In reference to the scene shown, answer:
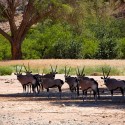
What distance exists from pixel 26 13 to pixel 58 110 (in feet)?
106

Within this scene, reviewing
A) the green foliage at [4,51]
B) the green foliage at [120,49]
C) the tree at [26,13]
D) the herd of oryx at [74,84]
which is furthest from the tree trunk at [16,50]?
the herd of oryx at [74,84]

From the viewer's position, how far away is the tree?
150 feet

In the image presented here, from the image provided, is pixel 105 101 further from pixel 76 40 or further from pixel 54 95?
pixel 76 40

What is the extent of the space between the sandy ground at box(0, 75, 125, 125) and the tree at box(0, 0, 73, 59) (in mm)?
24329

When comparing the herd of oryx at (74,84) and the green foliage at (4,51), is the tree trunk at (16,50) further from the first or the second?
the herd of oryx at (74,84)

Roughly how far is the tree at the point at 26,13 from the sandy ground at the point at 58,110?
24.3m

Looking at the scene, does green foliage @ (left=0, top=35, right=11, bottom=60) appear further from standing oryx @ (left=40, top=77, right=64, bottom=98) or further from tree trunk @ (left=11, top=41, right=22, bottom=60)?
standing oryx @ (left=40, top=77, right=64, bottom=98)

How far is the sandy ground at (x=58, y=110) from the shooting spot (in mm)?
14477

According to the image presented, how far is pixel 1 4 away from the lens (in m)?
47.3

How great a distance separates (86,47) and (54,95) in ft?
104

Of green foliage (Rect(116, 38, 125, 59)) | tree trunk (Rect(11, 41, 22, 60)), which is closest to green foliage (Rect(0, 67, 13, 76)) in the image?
tree trunk (Rect(11, 41, 22, 60))

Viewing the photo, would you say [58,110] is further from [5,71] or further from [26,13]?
[26,13]

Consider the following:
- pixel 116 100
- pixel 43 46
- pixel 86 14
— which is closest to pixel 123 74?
pixel 86 14

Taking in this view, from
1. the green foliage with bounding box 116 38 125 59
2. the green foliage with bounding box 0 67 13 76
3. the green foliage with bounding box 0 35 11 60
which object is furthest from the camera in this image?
the green foliage with bounding box 0 35 11 60
